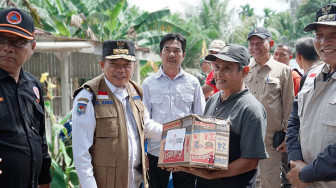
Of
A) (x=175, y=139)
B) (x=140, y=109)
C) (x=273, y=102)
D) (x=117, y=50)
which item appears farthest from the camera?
(x=273, y=102)

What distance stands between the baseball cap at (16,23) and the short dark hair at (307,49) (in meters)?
3.83

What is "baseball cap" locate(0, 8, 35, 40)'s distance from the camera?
2.62 meters

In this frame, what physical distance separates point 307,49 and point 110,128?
3.34m

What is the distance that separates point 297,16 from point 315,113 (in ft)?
160

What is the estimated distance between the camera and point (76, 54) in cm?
1430

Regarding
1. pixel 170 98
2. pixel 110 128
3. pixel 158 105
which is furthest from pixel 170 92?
pixel 110 128

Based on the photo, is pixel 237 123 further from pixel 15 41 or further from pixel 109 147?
pixel 15 41

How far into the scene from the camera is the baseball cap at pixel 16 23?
8.60 feet

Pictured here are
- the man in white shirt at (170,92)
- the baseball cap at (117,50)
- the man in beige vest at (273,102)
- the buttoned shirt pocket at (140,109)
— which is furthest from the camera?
the man in beige vest at (273,102)

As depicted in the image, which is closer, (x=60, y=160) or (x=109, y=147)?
(x=109, y=147)

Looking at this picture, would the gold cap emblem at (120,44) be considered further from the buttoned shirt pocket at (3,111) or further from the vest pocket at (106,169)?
the buttoned shirt pocket at (3,111)

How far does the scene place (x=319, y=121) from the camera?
2576 mm

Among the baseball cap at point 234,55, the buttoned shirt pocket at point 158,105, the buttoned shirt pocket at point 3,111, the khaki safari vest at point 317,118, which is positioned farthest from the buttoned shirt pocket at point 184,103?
the buttoned shirt pocket at point 3,111

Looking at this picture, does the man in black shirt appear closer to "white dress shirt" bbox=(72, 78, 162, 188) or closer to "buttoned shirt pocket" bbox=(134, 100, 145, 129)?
"white dress shirt" bbox=(72, 78, 162, 188)
